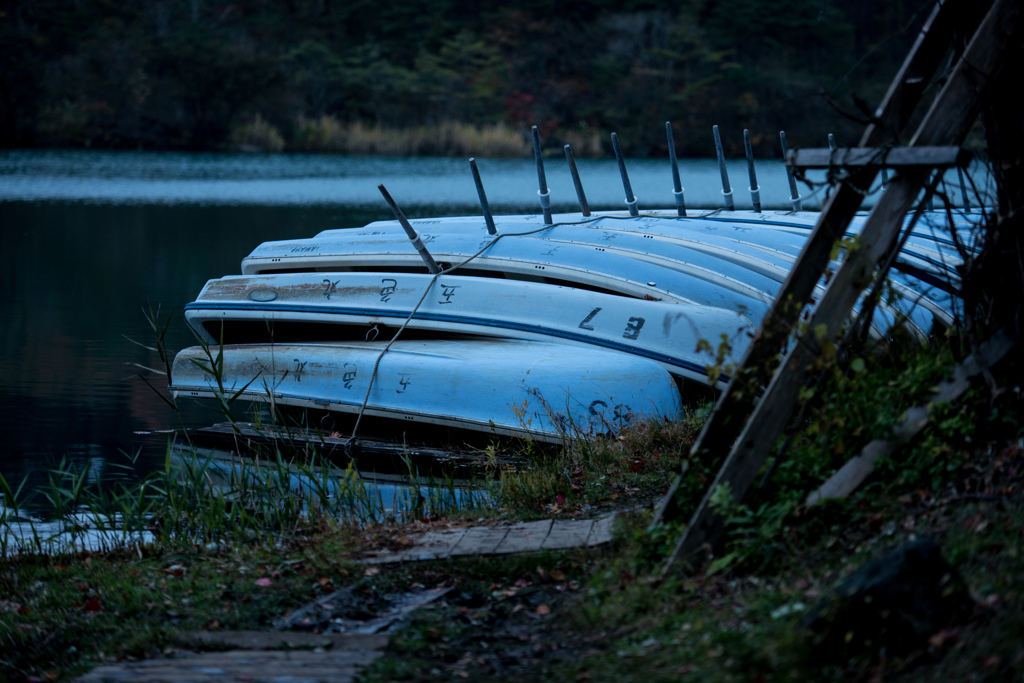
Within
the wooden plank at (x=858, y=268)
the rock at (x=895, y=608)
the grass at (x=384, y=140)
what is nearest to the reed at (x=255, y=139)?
the grass at (x=384, y=140)

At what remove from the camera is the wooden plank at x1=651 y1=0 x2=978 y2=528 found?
368cm

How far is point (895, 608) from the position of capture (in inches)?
109

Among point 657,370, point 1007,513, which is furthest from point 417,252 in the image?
point 1007,513

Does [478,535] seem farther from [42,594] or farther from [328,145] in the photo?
[328,145]

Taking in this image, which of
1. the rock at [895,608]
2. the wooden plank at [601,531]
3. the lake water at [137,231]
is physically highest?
the rock at [895,608]

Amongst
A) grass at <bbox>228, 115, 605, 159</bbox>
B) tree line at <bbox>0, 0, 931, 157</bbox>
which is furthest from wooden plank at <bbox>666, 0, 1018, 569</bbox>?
grass at <bbox>228, 115, 605, 159</bbox>

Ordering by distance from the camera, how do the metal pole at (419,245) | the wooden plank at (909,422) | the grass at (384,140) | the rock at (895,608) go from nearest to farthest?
1. the rock at (895,608)
2. the wooden plank at (909,422)
3. the metal pole at (419,245)
4. the grass at (384,140)

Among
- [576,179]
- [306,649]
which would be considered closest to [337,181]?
[576,179]

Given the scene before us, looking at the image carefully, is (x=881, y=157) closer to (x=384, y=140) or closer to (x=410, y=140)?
(x=410, y=140)

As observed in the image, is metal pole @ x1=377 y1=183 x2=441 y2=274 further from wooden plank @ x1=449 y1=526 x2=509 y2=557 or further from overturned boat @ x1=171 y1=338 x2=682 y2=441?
wooden plank @ x1=449 y1=526 x2=509 y2=557

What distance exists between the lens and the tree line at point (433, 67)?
38.2 metres

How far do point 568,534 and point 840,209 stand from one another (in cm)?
184

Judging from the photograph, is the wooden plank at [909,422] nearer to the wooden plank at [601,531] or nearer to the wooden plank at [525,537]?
the wooden plank at [601,531]

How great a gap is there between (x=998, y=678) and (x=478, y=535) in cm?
248
